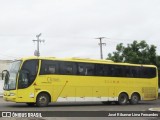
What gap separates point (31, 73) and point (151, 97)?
11.1 m

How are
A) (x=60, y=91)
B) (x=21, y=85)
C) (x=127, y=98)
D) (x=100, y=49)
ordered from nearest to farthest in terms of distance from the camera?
(x=21, y=85) → (x=60, y=91) → (x=127, y=98) → (x=100, y=49)

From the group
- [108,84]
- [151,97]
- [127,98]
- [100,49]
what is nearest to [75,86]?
[108,84]

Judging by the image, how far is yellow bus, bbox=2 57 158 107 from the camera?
80.2 ft

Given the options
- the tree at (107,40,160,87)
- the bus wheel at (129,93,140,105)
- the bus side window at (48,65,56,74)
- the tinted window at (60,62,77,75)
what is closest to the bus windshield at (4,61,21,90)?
the bus side window at (48,65,56,74)

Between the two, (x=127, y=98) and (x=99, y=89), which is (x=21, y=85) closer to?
(x=99, y=89)

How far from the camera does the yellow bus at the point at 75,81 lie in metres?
24.4

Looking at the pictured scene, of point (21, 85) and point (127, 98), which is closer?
point (21, 85)

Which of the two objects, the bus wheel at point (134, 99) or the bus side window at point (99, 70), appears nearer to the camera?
the bus side window at point (99, 70)

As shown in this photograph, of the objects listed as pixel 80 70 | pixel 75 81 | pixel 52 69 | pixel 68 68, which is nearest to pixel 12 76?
pixel 52 69

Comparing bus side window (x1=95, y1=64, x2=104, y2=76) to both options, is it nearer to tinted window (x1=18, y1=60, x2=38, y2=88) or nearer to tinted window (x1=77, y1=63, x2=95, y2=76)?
tinted window (x1=77, y1=63, x2=95, y2=76)

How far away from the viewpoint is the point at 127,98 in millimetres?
30094

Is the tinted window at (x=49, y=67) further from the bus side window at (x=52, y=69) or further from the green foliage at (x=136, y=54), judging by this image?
the green foliage at (x=136, y=54)

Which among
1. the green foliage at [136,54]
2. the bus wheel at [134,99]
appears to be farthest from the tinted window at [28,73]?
the green foliage at [136,54]

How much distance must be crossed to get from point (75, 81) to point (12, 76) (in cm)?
426
